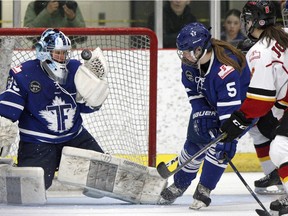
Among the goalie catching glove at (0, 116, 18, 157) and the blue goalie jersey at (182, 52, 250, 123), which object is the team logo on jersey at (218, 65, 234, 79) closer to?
the blue goalie jersey at (182, 52, 250, 123)

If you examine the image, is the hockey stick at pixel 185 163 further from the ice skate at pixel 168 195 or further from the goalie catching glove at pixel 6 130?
the goalie catching glove at pixel 6 130

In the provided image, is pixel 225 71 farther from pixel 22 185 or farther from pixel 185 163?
pixel 22 185

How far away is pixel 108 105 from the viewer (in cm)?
584

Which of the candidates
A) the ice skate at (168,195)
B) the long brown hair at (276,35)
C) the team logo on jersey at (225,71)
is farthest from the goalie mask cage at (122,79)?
the long brown hair at (276,35)

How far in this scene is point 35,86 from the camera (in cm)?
479

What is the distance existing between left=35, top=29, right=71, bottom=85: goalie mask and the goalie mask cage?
0.46 metres

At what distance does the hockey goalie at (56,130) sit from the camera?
15.4 ft

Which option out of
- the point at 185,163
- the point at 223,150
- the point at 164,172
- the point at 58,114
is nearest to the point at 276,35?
the point at 223,150

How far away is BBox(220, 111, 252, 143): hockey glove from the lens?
4.32 m

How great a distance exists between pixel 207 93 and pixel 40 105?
777 millimetres

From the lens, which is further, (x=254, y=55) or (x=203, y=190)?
(x=203, y=190)

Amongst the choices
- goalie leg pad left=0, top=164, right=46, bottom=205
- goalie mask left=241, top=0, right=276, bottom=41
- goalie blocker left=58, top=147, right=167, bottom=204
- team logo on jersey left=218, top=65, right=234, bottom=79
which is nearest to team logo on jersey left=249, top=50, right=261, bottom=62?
team logo on jersey left=218, top=65, right=234, bottom=79

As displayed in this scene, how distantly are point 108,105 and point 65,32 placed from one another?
70 centimetres

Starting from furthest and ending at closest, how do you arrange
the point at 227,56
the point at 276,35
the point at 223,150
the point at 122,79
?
the point at 122,79 < the point at 227,56 < the point at 223,150 < the point at 276,35
